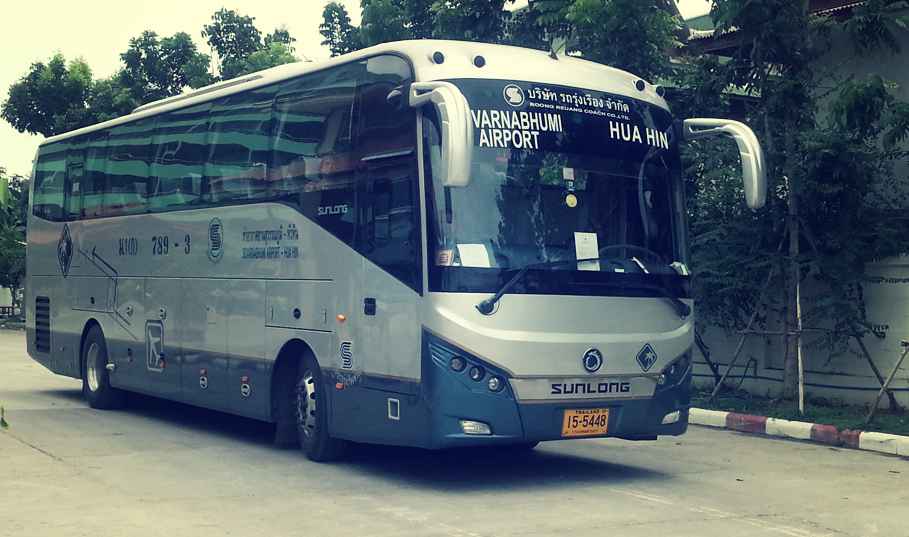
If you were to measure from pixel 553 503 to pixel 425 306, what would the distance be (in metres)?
1.64

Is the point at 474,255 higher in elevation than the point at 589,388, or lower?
higher

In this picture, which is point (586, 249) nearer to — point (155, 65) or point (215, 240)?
point (215, 240)

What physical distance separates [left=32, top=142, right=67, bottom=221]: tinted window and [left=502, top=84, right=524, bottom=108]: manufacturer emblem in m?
8.92

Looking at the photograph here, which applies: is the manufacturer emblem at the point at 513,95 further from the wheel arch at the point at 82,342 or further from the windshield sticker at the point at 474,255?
the wheel arch at the point at 82,342

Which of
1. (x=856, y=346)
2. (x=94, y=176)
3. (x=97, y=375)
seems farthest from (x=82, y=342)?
(x=856, y=346)

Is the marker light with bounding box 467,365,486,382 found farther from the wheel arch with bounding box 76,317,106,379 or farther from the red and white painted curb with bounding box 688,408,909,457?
the wheel arch with bounding box 76,317,106,379

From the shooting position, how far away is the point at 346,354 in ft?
32.2

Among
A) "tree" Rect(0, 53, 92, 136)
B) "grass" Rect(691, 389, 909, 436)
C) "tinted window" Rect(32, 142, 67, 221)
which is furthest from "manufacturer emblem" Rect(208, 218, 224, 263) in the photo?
"tree" Rect(0, 53, 92, 136)

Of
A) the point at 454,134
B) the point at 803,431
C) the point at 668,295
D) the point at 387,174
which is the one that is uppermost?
the point at 454,134

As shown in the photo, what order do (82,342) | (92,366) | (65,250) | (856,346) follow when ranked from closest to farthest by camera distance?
1. (856,346)
2. (92,366)
3. (82,342)
4. (65,250)

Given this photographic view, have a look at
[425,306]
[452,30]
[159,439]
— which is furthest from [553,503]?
[452,30]

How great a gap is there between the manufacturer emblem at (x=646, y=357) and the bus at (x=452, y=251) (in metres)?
0.02

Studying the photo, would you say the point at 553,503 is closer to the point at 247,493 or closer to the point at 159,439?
the point at 247,493

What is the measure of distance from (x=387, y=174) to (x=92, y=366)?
7300mm
